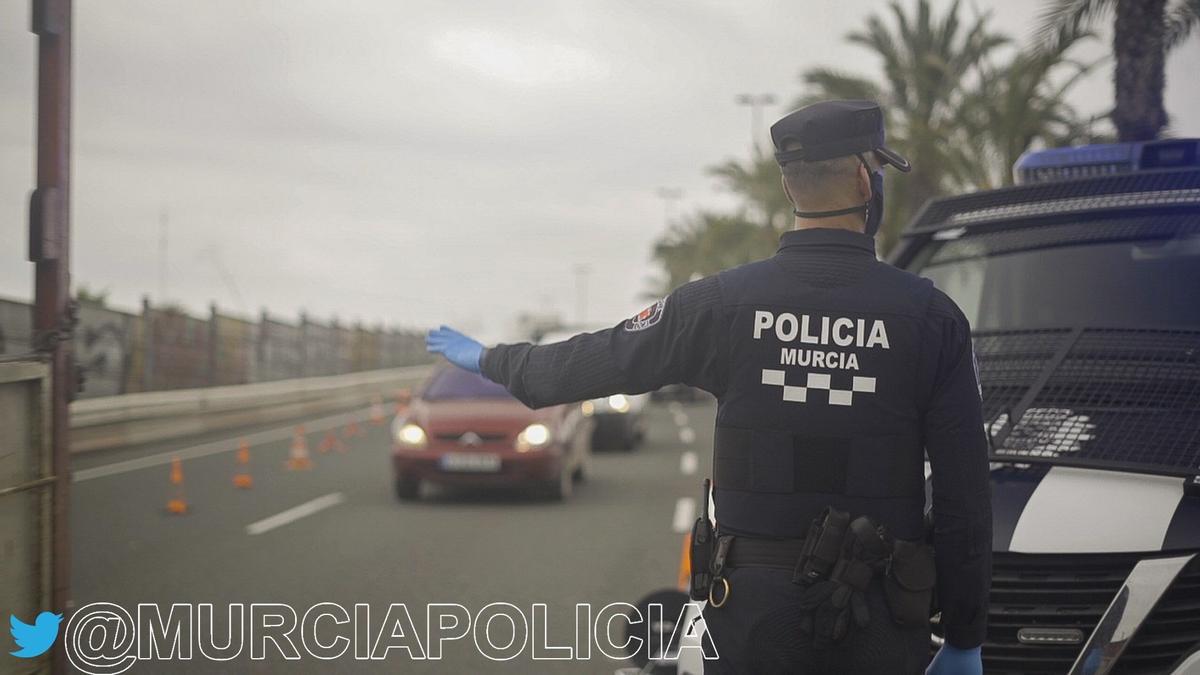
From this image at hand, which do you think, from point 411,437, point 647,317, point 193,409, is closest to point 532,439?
point 411,437

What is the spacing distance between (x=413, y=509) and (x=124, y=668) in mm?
6660

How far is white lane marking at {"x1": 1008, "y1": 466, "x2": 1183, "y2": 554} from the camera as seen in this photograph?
3.38 m

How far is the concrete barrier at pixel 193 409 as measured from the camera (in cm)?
1902

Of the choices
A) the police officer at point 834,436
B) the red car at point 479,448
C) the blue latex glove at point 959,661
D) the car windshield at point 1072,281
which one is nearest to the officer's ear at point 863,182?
the police officer at point 834,436

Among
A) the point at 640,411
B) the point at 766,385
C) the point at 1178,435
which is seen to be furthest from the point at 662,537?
the point at 640,411

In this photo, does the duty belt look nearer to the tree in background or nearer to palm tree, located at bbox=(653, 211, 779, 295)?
the tree in background

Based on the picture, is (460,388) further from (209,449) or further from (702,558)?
(702,558)

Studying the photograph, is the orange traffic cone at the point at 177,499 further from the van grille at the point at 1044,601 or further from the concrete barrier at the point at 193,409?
the van grille at the point at 1044,601

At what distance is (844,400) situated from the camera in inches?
112

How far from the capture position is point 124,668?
19.0ft

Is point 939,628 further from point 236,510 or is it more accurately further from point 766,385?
point 236,510

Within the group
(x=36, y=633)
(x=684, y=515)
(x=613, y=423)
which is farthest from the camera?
(x=613, y=423)

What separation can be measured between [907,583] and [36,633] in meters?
2.84

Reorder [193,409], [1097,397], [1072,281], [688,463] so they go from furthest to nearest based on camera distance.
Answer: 1. [193,409]
2. [688,463]
3. [1072,281]
4. [1097,397]
